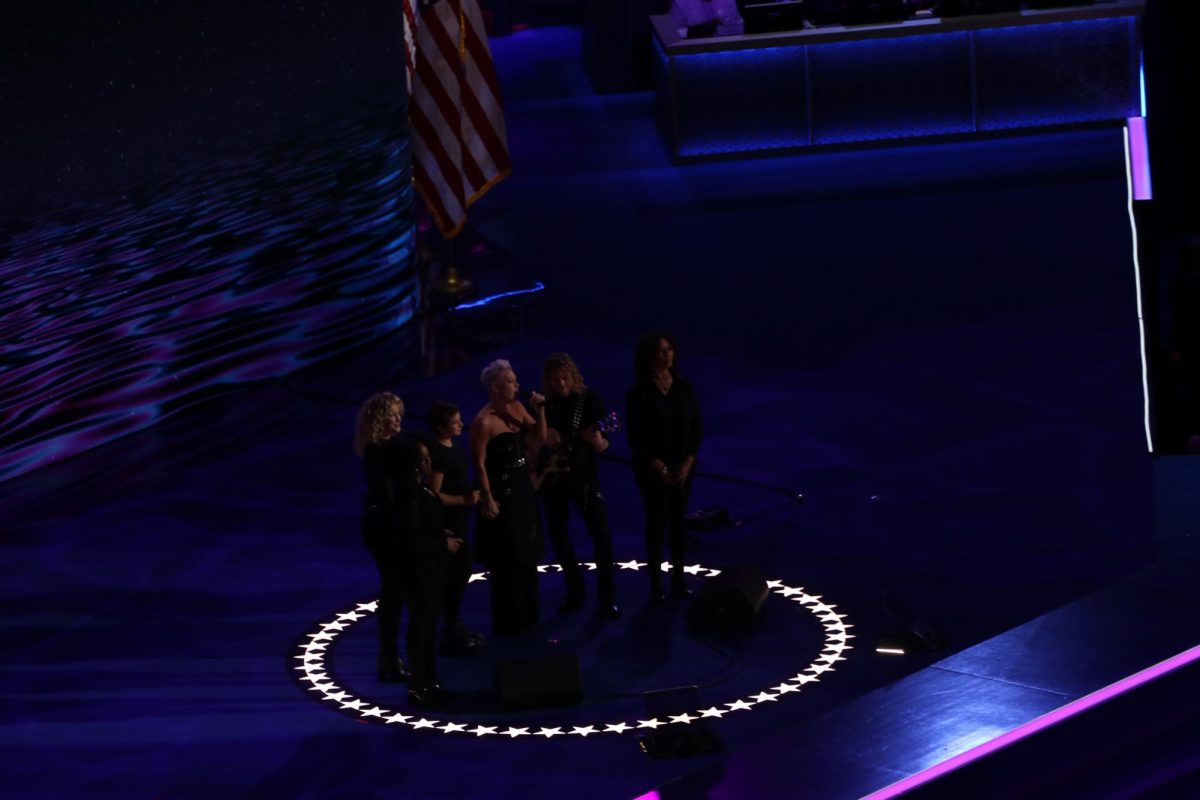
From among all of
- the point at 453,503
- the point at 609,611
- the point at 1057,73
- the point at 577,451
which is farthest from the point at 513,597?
the point at 1057,73

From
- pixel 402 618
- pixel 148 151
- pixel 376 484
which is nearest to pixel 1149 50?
pixel 376 484

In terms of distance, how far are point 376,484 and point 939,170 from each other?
11877mm

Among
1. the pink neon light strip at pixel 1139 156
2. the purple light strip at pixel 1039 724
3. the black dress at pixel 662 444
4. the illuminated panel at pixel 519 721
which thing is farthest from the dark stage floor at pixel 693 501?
the pink neon light strip at pixel 1139 156

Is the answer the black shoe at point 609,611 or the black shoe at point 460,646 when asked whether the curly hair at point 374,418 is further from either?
the black shoe at point 609,611

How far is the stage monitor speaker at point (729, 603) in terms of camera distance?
9016 millimetres

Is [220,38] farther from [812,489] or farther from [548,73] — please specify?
[548,73]

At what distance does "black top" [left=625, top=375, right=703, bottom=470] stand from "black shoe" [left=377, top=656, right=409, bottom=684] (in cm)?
161

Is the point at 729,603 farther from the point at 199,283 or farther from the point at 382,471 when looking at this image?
the point at 199,283

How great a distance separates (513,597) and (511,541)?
0.30m

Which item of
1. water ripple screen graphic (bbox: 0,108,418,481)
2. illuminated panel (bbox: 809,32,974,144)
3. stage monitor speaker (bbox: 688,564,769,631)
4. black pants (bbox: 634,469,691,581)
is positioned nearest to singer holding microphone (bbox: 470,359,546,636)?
black pants (bbox: 634,469,691,581)

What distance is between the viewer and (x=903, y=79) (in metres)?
20.0

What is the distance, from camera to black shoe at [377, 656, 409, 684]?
866cm

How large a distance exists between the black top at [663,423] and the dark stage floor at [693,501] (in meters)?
0.81

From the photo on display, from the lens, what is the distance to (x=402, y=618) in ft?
32.1
